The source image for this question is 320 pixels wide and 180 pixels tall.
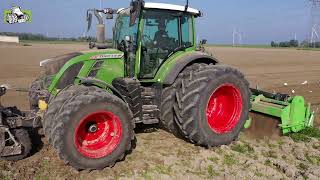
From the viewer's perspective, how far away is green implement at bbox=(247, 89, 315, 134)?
7359 millimetres

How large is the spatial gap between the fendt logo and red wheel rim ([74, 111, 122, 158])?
1.91 meters

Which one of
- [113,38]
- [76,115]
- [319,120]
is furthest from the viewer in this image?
[319,120]

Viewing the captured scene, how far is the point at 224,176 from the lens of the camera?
18.6 feet

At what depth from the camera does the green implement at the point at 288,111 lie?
7359mm

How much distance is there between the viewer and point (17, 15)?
612 cm

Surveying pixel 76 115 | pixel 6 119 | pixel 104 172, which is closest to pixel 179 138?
pixel 104 172

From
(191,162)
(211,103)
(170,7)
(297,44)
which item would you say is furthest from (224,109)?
(297,44)

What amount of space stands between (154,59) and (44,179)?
2745 millimetres

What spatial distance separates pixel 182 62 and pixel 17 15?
2.69 metres

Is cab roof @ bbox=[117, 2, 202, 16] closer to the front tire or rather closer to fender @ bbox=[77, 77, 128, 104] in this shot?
fender @ bbox=[77, 77, 128, 104]

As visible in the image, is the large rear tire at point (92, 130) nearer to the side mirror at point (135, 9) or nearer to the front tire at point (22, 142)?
the front tire at point (22, 142)

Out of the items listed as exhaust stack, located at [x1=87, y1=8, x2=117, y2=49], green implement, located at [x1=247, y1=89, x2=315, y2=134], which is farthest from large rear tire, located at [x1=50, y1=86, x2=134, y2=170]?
green implement, located at [x1=247, y1=89, x2=315, y2=134]

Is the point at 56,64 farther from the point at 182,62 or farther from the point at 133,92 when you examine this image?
the point at 182,62

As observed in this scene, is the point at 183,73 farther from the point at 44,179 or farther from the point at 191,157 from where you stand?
the point at 44,179
